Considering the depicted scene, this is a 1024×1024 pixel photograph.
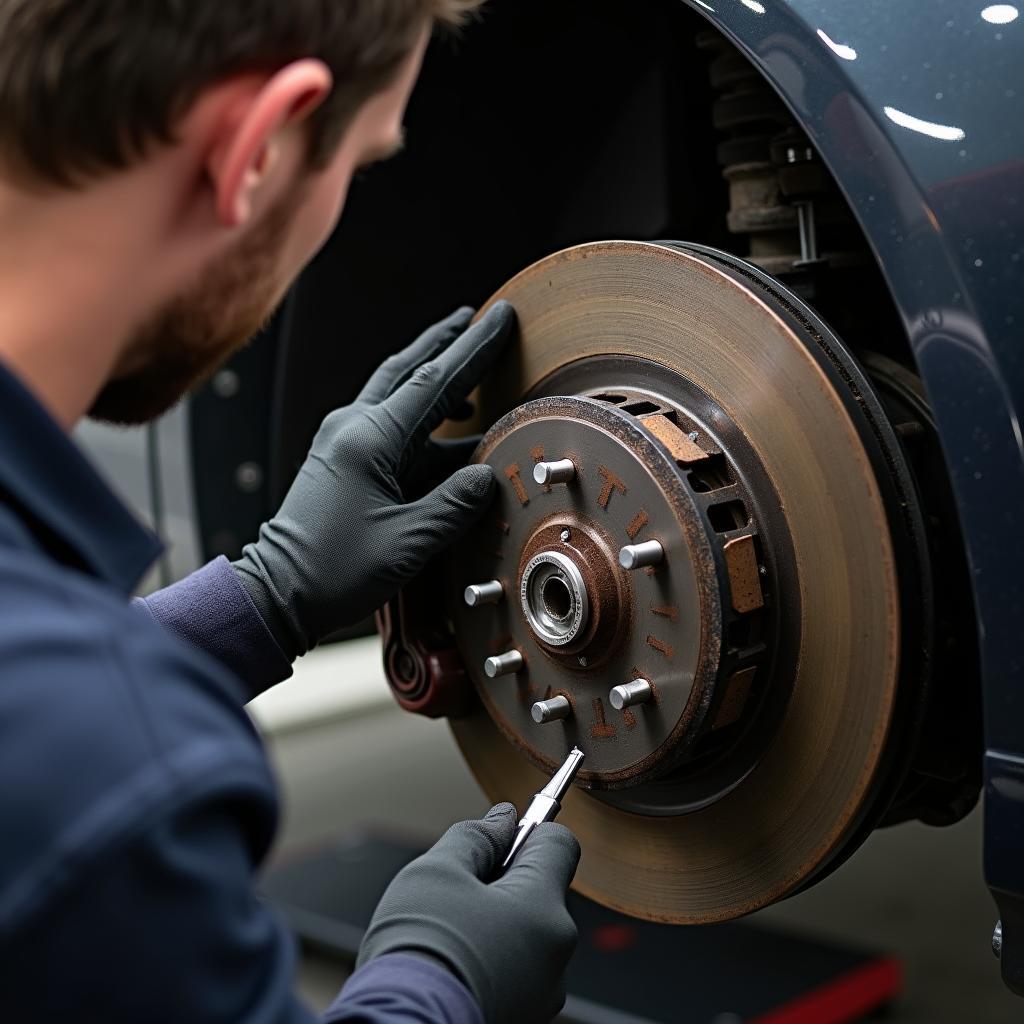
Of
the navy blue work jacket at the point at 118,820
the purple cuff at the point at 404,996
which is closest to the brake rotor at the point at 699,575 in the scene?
the purple cuff at the point at 404,996

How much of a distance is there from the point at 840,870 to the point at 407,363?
170 centimetres

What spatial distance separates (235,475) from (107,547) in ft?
3.40

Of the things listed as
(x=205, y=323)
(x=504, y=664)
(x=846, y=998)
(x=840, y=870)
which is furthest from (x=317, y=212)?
(x=840, y=870)

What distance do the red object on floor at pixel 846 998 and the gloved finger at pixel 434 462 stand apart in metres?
0.97

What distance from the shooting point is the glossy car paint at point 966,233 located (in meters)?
0.69

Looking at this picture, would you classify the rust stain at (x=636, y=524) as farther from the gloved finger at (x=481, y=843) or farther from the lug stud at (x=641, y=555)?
the gloved finger at (x=481, y=843)

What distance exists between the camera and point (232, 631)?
0.98 meters

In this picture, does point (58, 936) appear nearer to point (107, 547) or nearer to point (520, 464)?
point (107, 547)

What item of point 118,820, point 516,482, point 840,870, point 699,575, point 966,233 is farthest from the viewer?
point 840,870

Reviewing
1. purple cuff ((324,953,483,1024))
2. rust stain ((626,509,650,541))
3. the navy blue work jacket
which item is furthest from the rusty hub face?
the navy blue work jacket

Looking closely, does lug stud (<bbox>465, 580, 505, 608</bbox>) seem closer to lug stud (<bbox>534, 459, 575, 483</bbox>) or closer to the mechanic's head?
lug stud (<bbox>534, 459, 575, 483</bbox>)

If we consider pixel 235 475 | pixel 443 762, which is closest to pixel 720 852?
pixel 235 475

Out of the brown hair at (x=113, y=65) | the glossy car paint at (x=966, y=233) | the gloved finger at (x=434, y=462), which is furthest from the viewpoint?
the gloved finger at (x=434, y=462)

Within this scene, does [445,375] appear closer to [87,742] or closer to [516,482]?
[516,482]
